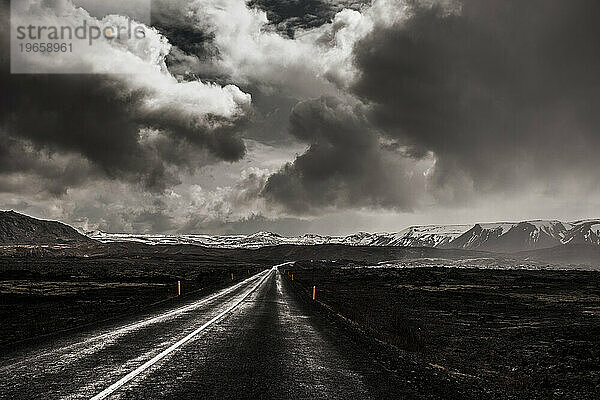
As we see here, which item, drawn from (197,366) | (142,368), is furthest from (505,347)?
(142,368)

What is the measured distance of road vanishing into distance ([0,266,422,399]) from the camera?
870 cm

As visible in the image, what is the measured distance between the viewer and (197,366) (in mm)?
10922

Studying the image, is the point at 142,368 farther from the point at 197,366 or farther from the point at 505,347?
the point at 505,347

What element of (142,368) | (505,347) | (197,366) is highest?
(142,368)

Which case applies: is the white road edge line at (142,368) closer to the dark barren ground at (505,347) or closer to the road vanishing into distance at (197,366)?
the road vanishing into distance at (197,366)

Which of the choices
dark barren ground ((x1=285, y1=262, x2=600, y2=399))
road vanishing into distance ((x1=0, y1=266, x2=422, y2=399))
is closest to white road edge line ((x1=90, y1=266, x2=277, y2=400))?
road vanishing into distance ((x1=0, y1=266, x2=422, y2=399))

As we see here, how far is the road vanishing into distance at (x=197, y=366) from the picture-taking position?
343 inches

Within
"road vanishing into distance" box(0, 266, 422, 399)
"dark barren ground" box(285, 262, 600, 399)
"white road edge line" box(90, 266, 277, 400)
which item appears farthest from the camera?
"dark barren ground" box(285, 262, 600, 399)

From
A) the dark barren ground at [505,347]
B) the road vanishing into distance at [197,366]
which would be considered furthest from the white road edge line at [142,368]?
the dark barren ground at [505,347]

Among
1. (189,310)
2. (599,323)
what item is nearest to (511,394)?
(189,310)

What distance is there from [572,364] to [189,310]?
1776 cm

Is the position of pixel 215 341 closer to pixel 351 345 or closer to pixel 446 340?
pixel 351 345

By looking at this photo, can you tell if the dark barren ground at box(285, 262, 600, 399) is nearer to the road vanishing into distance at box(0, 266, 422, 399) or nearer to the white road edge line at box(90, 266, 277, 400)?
the road vanishing into distance at box(0, 266, 422, 399)

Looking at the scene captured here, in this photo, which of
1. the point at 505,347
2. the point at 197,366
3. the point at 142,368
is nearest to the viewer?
the point at 142,368
